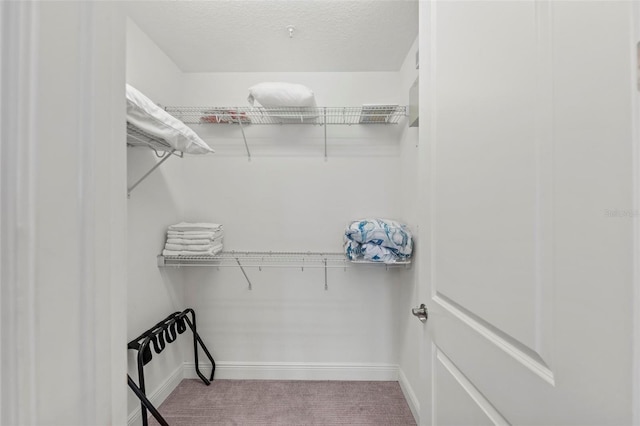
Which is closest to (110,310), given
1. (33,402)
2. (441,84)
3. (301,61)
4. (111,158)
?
(33,402)

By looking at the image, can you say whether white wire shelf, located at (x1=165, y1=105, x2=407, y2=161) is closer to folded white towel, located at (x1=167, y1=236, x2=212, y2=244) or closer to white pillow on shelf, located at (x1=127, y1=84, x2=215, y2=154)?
white pillow on shelf, located at (x1=127, y1=84, x2=215, y2=154)

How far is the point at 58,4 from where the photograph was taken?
306 mm

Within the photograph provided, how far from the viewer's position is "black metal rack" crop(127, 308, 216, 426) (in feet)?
4.32

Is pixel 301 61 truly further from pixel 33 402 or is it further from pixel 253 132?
pixel 33 402

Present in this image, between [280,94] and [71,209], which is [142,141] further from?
[71,209]

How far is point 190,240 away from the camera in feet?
5.96

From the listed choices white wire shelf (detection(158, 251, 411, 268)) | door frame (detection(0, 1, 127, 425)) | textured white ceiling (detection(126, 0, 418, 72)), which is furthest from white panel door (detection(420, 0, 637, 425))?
white wire shelf (detection(158, 251, 411, 268))

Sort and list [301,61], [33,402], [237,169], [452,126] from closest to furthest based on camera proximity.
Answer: [33,402] < [452,126] < [301,61] < [237,169]

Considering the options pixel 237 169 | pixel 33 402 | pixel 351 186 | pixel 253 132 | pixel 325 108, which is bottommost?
pixel 33 402

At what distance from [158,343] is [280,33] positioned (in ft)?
6.75

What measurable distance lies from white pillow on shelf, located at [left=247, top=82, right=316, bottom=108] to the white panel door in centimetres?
102

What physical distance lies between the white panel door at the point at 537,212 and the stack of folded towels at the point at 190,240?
60.0 inches

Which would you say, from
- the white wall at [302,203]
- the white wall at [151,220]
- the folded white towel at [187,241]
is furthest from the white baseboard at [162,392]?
the folded white towel at [187,241]

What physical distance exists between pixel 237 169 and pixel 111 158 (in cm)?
173
